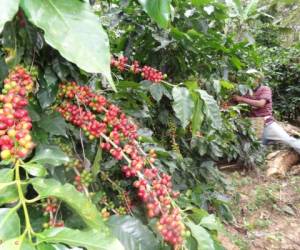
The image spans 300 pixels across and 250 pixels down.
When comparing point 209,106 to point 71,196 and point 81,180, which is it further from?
point 71,196

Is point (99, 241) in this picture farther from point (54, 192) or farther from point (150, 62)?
point (150, 62)

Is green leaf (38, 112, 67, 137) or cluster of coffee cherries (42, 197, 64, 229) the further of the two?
green leaf (38, 112, 67, 137)

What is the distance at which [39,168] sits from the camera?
67 cm

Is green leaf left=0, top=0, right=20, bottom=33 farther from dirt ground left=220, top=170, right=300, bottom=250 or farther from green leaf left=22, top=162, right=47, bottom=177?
dirt ground left=220, top=170, right=300, bottom=250

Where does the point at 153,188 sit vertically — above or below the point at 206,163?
above

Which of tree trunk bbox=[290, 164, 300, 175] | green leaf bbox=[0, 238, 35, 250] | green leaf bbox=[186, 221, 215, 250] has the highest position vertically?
green leaf bbox=[0, 238, 35, 250]

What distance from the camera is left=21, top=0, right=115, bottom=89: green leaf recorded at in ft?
2.04

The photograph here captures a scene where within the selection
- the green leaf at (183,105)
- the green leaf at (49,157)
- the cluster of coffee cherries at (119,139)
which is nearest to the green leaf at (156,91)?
the green leaf at (183,105)

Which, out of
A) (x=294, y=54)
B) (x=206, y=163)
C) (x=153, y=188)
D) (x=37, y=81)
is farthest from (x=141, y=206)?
(x=294, y=54)

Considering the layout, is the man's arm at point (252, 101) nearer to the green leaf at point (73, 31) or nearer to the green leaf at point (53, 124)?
the green leaf at point (53, 124)

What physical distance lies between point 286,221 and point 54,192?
3.19m

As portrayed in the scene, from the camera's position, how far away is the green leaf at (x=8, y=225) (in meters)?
0.54

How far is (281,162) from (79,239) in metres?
4.35

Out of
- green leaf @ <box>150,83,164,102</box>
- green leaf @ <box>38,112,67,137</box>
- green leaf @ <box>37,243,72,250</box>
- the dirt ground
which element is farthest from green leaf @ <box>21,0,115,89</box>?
the dirt ground
